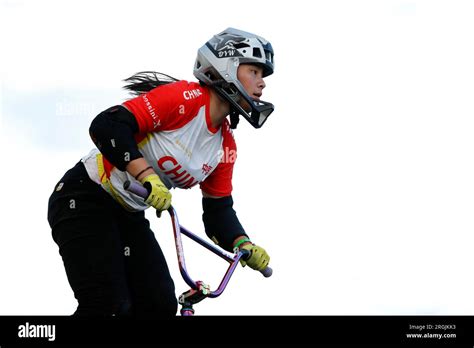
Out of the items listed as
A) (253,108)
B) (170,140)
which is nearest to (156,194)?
(170,140)

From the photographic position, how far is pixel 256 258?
8.53 m

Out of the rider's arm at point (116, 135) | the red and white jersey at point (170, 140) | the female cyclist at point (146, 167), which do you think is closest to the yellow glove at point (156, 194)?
the female cyclist at point (146, 167)

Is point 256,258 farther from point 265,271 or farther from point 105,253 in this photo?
point 105,253

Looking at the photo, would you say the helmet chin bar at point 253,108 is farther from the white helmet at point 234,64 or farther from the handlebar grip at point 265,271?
the handlebar grip at point 265,271

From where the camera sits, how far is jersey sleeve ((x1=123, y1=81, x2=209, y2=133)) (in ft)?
25.9

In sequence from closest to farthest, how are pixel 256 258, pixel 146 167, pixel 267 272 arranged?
pixel 146 167 → pixel 256 258 → pixel 267 272

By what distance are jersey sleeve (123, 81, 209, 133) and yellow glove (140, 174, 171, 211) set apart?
1.86 ft

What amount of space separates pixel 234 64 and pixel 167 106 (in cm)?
73

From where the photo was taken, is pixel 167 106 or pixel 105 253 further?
pixel 167 106

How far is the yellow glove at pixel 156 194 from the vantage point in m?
7.48

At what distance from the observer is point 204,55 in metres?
8.42

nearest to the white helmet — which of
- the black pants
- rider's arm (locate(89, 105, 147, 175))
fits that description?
rider's arm (locate(89, 105, 147, 175))

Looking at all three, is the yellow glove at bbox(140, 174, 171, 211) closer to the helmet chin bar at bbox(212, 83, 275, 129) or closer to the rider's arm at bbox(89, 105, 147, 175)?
the rider's arm at bbox(89, 105, 147, 175)

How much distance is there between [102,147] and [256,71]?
1.51 meters
